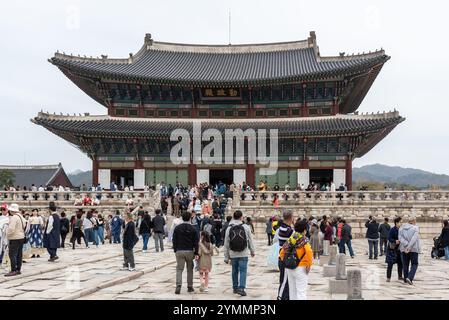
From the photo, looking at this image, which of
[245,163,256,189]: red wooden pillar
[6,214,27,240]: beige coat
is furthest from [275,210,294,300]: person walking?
[245,163,256,189]: red wooden pillar

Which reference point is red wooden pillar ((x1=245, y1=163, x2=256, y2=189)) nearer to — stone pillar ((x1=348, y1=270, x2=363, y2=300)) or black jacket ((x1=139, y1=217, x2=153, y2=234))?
black jacket ((x1=139, y1=217, x2=153, y2=234))

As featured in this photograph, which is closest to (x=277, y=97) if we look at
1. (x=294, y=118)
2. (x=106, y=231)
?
(x=294, y=118)

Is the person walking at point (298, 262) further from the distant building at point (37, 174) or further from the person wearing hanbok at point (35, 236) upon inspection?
the distant building at point (37, 174)

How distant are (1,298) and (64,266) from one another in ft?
17.0

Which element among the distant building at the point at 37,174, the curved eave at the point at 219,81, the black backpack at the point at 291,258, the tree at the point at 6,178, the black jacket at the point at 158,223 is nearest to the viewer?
the black backpack at the point at 291,258

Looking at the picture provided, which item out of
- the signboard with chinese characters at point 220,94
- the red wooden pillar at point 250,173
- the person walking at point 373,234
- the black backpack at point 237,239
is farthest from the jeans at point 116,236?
the signboard with chinese characters at point 220,94

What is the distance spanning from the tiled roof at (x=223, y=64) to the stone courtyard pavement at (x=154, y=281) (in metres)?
21.0

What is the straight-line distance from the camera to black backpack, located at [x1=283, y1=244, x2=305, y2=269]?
8914 mm

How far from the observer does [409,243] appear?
510 inches

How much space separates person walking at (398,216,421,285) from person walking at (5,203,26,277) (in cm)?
1000

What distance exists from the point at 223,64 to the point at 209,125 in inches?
347

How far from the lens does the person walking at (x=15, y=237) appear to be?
43.6 feet
